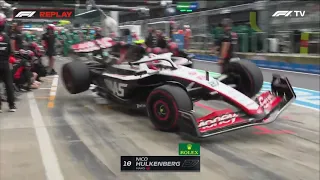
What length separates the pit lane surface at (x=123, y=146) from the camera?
3504mm

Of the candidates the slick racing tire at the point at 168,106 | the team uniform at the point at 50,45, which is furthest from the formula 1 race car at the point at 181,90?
the team uniform at the point at 50,45

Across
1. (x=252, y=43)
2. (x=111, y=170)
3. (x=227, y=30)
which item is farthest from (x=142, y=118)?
(x=252, y=43)

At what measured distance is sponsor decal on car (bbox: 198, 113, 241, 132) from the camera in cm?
446

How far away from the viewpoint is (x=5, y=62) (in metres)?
6.06

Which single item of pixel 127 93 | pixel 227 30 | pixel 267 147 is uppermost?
pixel 227 30

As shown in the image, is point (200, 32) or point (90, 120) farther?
→ point (200, 32)

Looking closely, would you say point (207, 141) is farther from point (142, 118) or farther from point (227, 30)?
point (227, 30)

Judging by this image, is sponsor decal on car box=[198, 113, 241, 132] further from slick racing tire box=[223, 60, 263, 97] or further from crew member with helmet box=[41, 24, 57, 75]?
crew member with helmet box=[41, 24, 57, 75]

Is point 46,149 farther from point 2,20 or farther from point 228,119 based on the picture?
point 2,20

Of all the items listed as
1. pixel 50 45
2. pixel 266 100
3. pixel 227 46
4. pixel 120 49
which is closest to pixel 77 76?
pixel 120 49

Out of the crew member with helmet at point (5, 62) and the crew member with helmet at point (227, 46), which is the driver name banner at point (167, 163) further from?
the crew member with helmet at point (227, 46)

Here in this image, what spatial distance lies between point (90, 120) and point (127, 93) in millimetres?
706

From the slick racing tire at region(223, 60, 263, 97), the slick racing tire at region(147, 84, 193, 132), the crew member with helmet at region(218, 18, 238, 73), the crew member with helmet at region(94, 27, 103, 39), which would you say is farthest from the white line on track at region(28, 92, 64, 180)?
the crew member with helmet at region(218, 18, 238, 73)

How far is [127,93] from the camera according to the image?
19.9 ft
